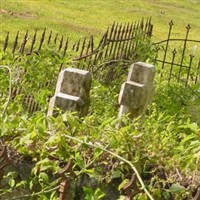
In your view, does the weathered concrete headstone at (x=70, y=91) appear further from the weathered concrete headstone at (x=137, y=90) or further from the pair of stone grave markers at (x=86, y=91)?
the weathered concrete headstone at (x=137, y=90)

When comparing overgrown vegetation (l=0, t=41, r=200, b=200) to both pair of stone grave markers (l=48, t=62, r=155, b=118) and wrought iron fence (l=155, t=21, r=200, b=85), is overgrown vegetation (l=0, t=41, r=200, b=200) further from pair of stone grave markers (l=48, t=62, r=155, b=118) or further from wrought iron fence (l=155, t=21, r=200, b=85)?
wrought iron fence (l=155, t=21, r=200, b=85)

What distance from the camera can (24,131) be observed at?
11.1ft

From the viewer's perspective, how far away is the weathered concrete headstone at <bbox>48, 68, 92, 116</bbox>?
3.62m

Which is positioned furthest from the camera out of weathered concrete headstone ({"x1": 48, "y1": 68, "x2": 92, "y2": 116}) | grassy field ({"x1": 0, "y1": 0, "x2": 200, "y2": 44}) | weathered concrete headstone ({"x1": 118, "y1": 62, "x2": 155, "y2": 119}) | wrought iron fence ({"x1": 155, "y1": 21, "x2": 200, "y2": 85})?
grassy field ({"x1": 0, "y1": 0, "x2": 200, "y2": 44})

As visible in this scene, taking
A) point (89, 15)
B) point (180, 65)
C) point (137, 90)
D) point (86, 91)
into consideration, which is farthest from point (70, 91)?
point (89, 15)

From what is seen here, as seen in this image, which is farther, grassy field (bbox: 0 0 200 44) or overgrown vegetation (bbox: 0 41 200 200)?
grassy field (bbox: 0 0 200 44)

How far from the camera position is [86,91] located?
12.2 ft

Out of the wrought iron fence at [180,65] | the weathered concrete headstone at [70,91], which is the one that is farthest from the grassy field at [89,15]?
the weathered concrete headstone at [70,91]

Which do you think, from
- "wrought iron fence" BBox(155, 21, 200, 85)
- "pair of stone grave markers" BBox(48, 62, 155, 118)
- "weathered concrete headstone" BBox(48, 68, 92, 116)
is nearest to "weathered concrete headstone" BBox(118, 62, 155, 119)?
"pair of stone grave markers" BBox(48, 62, 155, 118)

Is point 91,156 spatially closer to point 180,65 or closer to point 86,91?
point 86,91

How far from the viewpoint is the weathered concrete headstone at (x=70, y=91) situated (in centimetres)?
362

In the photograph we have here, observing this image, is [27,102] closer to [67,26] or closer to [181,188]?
[181,188]

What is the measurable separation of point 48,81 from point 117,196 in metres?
2.39

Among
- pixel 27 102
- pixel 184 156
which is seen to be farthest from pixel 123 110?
pixel 27 102
